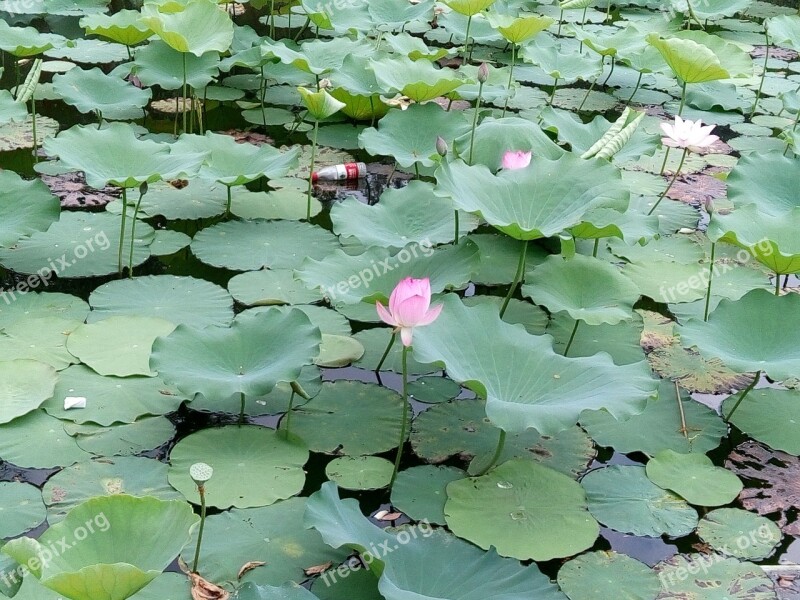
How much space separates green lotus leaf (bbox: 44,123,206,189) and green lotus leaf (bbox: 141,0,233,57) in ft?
2.98

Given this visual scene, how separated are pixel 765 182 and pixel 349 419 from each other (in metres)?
1.82

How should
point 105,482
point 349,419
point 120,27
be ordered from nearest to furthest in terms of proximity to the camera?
point 105,482 → point 349,419 → point 120,27

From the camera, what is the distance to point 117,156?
2988 mm

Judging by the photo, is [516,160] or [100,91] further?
[100,91]

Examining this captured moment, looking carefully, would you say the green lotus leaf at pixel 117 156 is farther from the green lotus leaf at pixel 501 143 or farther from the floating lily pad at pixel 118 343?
the green lotus leaf at pixel 501 143

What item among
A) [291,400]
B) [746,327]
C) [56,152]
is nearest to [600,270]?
[746,327]

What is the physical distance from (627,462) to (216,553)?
1.06 metres

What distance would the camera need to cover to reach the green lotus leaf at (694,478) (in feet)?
7.22

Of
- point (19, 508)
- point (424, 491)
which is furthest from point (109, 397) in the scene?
point (424, 491)

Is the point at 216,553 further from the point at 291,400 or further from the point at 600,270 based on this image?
the point at 600,270
